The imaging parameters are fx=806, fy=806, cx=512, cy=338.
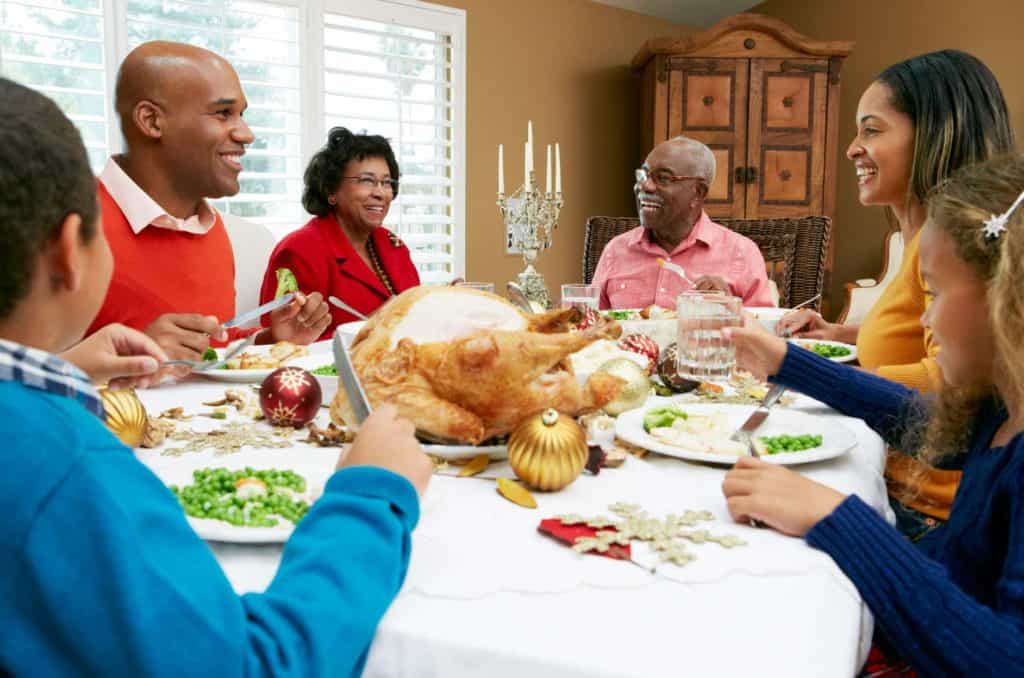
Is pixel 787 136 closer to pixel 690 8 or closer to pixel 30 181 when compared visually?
pixel 690 8

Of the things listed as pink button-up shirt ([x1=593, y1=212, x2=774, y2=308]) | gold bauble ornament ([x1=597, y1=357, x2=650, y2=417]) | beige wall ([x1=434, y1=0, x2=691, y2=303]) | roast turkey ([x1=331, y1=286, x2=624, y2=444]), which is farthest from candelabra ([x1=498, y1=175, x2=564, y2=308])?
beige wall ([x1=434, y1=0, x2=691, y2=303])

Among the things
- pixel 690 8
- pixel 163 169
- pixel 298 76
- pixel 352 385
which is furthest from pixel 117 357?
pixel 690 8

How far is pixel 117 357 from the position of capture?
40.6 inches

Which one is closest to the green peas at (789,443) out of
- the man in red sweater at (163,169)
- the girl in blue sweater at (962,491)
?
the girl in blue sweater at (962,491)

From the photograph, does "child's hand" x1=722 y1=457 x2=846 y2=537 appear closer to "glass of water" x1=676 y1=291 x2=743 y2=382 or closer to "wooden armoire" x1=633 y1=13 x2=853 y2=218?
"glass of water" x1=676 y1=291 x2=743 y2=382

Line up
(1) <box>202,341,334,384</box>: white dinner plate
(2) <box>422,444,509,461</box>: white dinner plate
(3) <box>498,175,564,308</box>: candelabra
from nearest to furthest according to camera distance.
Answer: (2) <box>422,444,509,461</box>: white dinner plate, (1) <box>202,341,334,384</box>: white dinner plate, (3) <box>498,175,564,308</box>: candelabra

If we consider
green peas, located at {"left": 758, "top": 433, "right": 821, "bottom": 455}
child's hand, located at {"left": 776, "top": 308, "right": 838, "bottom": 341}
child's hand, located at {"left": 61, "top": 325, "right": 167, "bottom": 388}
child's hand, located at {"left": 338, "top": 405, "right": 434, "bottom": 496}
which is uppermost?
child's hand, located at {"left": 61, "top": 325, "right": 167, "bottom": 388}

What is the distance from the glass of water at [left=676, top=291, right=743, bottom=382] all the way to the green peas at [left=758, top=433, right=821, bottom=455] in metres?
0.29

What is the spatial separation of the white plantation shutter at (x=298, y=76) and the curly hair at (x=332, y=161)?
0.96 m

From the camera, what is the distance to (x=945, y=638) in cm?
73

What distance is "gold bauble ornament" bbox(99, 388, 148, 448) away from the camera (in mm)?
965

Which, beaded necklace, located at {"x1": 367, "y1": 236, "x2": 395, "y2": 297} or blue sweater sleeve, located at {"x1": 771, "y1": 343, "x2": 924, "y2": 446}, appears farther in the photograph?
beaded necklace, located at {"x1": 367, "y1": 236, "x2": 395, "y2": 297}

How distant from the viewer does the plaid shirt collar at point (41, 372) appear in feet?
1.69

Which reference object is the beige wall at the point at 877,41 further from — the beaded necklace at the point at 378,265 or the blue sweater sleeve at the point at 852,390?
the blue sweater sleeve at the point at 852,390
